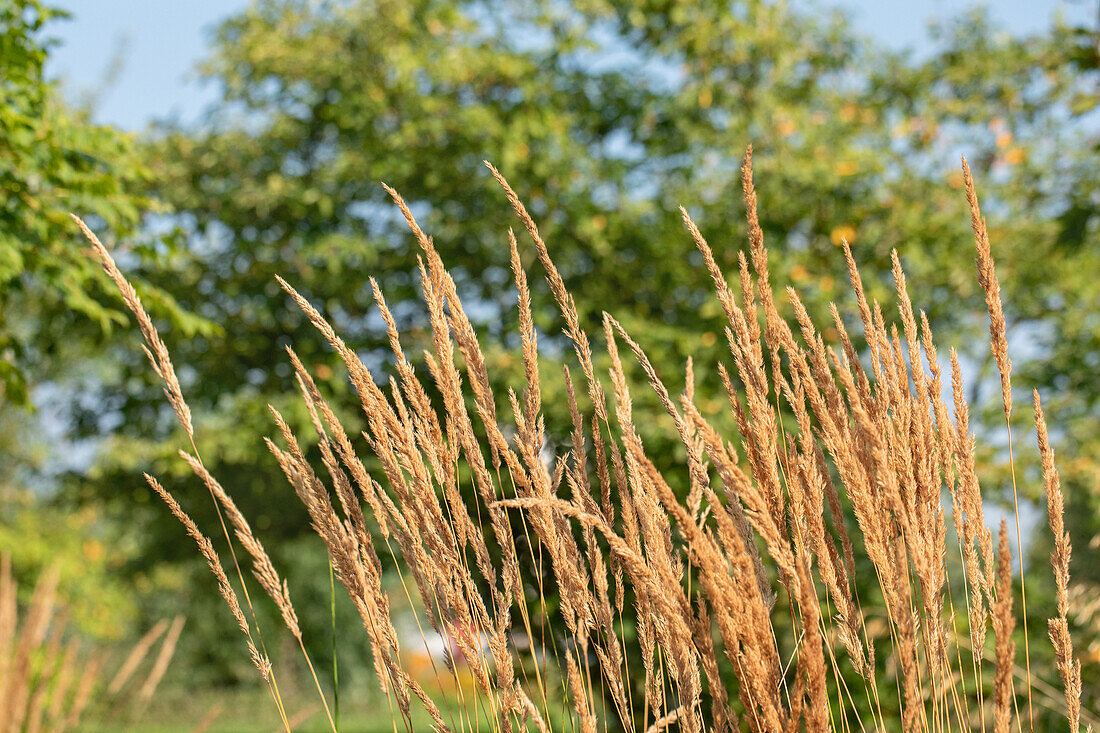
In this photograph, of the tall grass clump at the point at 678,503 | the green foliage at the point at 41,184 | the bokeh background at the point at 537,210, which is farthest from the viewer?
the bokeh background at the point at 537,210

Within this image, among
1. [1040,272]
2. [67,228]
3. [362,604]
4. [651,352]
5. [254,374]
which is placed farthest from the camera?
[1040,272]

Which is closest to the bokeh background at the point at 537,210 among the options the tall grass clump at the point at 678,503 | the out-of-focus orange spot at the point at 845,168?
the out-of-focus orange spot at the point at 845,168

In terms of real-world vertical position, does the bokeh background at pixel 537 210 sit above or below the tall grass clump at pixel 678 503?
above

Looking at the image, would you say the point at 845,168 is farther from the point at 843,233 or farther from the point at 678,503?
the point at 678,503

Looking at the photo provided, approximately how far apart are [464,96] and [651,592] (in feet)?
20.5

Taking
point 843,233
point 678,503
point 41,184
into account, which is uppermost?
point 843,233

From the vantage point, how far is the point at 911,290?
6.16 m

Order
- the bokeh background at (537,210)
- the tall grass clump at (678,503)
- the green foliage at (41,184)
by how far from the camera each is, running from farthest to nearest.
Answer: the bokeh background at (537,210)
the green foliage at (41,184)
the tall grass clump at (678,503)

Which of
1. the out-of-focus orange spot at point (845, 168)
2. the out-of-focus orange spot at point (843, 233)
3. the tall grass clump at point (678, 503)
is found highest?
the out-of-focus orange spot at point (845, 168)

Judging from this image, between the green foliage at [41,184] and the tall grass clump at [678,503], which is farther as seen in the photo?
the green foliage at [41,184]

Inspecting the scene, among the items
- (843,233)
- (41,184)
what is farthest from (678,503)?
(843,233)

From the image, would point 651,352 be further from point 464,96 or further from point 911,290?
point 464,96

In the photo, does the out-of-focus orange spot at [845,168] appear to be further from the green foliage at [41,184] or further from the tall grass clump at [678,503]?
the tall grass clump at [678,503]

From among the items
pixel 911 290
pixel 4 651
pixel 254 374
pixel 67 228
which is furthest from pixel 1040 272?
pixel 4 651
